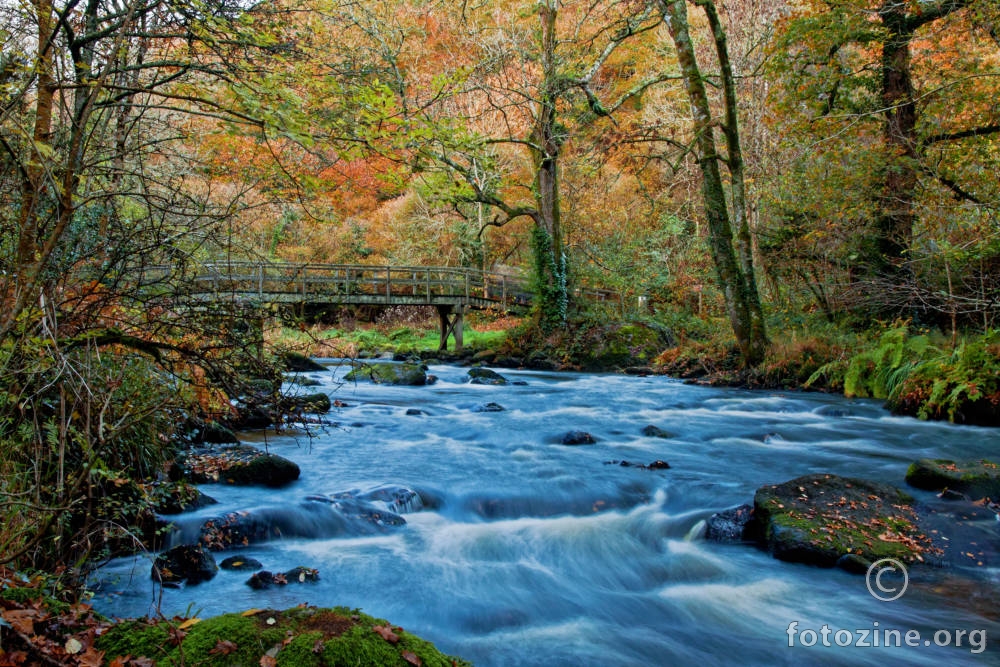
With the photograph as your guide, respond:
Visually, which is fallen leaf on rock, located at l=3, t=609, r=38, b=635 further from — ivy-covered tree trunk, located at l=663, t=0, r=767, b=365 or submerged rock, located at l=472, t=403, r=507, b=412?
ivy-covered tree trunk, located at l=663, t=0, r=767, b=365

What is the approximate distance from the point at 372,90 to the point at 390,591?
11.6 feet

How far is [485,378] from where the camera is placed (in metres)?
16.0

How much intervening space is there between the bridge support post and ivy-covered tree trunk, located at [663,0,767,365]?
1105cm

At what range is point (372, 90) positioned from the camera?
4.25m

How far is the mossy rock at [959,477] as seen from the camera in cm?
572

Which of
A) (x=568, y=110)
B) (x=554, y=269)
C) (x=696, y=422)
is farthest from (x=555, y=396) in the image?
(x=568, y=110)

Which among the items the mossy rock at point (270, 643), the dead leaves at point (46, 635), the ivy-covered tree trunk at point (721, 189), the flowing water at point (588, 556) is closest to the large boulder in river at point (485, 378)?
the flowing water at point (588, 556)

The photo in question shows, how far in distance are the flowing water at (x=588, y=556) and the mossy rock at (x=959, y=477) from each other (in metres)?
0.31

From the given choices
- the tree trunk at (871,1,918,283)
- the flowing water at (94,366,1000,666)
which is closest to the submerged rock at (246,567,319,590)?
the flowing water at (94,366,1000,666)

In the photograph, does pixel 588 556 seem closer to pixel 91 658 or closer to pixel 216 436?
pixel 91 658

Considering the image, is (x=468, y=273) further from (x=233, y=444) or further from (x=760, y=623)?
(x=760, y=623)

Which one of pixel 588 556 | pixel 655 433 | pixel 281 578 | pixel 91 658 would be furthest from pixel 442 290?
pixel 91 658

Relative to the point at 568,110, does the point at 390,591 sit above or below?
below

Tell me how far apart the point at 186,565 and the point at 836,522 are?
4857 millimetres
